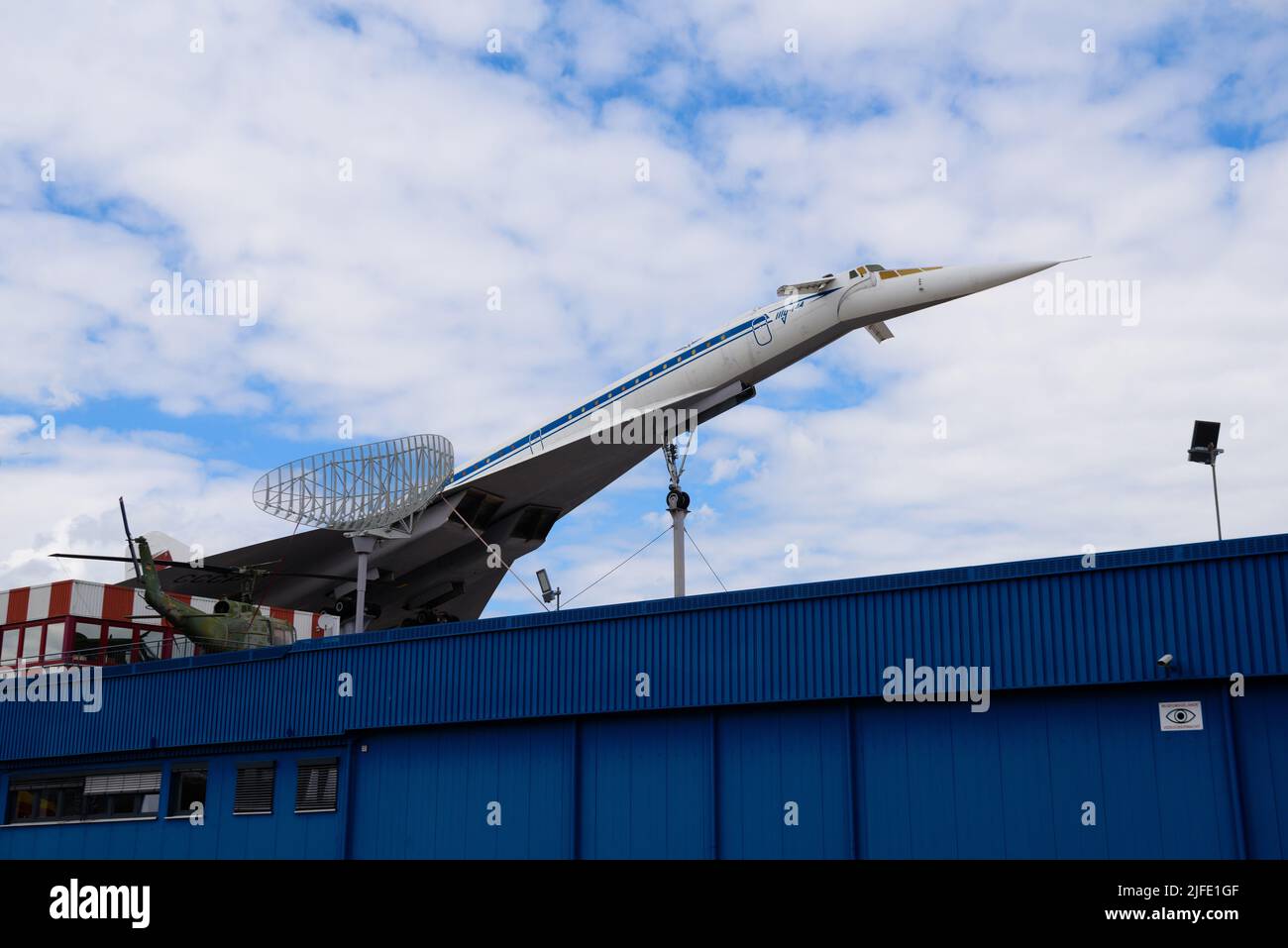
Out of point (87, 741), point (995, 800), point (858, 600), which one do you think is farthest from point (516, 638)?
point (87, 741)

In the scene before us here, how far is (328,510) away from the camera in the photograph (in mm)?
34281

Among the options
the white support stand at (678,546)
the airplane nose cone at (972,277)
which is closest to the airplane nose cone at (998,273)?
the airplane nose cone at (972,277)

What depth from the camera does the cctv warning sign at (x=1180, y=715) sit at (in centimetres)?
1762

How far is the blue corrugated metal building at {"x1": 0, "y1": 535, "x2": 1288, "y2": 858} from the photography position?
1755 centimetres

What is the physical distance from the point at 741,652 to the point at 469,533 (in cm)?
2628

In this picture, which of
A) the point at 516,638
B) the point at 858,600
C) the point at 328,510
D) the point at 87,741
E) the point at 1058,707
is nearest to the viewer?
the point at 1058,707

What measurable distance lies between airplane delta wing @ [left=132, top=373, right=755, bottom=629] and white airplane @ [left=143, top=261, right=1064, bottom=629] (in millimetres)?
55

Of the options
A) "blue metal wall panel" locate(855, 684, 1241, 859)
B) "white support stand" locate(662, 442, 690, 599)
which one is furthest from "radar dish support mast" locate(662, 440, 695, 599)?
"blue metal wall panel" locate(855, 684, 1241, 859)

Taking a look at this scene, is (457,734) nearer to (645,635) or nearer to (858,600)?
(645,635)

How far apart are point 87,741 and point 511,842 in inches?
459

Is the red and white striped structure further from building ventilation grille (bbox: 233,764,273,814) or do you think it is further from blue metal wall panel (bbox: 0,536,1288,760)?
building ventilation grille (bbox: 233,764,273,814)

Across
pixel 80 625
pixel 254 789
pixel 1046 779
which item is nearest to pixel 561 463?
pixel 80 625

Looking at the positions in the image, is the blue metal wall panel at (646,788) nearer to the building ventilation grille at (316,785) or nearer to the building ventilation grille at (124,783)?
the building ventilation grille at (316,785)

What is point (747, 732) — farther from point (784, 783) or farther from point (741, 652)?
point (741, 652)
